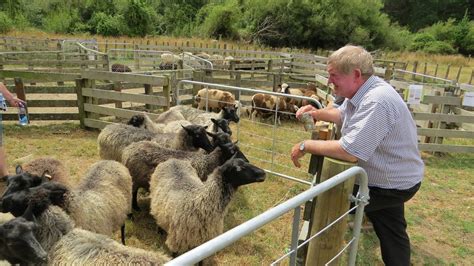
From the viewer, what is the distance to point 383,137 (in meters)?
2.48

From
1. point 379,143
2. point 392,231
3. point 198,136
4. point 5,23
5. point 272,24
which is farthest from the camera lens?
point 272,24

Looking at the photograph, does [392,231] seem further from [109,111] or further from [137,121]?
[109,111]

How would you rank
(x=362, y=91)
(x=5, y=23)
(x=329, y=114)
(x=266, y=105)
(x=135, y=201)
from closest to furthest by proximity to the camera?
1. (x=362, y=91)
2. (x=329, y=114)
3. (x=135, y=201)
4. (x=266, y=105)
5. (x=5, y=23)

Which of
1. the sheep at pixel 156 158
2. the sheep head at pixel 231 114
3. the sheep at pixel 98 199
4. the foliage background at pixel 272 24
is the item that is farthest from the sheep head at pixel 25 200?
the foliage background at pixel 272 24

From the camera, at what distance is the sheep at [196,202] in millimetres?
4012

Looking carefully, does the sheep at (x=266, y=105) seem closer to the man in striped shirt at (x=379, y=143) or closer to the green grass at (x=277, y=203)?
the green grass at (x=277, y=203)

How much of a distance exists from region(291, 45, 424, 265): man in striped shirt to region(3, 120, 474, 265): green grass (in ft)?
5.48

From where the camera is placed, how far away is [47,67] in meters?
17.3

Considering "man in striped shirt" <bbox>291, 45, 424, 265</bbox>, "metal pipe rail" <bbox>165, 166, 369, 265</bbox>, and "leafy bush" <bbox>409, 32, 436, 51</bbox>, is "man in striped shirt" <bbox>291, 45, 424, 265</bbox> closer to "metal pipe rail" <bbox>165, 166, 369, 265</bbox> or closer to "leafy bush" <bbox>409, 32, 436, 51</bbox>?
"metal pipe rail" <bbox>165, 166, 369, 265</bbox>

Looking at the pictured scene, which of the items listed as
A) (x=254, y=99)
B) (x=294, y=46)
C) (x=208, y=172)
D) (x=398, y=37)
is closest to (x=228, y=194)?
(x=208, y=172)

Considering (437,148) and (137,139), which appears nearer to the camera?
(137,139)

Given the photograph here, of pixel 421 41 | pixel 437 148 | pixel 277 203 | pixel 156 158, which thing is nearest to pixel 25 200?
pixel 156 158

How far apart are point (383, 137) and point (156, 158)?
3480 mm

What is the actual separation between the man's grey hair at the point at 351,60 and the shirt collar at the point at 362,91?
81 millimetres
